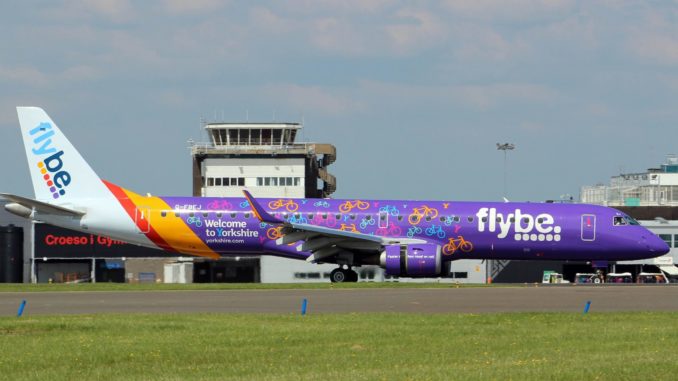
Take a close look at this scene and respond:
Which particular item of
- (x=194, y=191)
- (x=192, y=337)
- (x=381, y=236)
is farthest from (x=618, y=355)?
(x=194, y=191)

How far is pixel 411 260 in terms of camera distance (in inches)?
1795

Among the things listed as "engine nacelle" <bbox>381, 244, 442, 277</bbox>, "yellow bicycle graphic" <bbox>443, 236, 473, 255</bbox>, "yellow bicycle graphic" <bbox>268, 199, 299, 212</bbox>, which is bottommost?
"engine nacelle" <bbox>381, 244, 442, 277</bbox>

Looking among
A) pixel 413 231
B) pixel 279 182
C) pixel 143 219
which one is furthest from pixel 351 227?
pixel 279 182

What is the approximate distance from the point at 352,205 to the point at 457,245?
15.6ft

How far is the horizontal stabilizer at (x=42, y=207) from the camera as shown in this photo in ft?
152

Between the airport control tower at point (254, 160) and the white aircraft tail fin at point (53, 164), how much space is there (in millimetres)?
47954

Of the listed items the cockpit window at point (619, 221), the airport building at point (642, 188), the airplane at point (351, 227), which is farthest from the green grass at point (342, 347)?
the airport building at point (642, 188)

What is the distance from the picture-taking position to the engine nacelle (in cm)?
4559

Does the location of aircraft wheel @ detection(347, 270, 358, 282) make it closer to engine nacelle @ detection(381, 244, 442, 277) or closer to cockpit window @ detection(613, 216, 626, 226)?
engine nacelle @ detection(381, 244, 442, 277)

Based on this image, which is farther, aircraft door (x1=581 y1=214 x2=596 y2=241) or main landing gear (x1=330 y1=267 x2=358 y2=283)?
main landing gear (x1=330 y1=267 x2=358 y2=283)

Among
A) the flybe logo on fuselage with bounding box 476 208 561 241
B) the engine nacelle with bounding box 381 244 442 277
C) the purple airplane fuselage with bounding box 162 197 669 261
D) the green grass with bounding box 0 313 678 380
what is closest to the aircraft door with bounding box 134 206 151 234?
the purple airplane fuselage with bounding box 162 197 669 261

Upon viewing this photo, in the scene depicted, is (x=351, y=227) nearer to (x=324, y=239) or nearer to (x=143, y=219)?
(x=324, y=239)

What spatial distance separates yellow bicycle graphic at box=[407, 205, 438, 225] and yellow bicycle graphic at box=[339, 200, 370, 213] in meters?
2.02

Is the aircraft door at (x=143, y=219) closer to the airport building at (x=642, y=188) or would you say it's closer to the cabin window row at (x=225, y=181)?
the cabin window row at (x=225, y=181)
